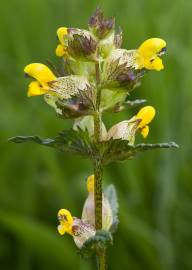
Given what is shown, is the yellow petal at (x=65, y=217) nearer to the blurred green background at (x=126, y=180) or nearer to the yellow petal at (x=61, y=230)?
the yellow petal at (x=61, y=230)

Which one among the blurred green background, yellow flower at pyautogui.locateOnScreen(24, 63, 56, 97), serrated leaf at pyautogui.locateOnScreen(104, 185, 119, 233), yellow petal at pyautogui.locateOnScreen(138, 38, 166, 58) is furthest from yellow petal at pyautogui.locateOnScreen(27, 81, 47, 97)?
the blurred green background

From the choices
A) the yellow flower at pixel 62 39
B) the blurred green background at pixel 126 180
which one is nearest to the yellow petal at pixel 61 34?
the yellow flower at pixel 62 39

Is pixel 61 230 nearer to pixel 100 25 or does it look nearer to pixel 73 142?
pixel 73 142

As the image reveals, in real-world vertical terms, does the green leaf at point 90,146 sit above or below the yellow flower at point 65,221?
above

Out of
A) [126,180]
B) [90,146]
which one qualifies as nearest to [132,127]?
[90,146]

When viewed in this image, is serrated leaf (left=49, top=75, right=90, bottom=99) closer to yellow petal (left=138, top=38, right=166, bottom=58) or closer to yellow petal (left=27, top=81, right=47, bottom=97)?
yellow petal (left=27, top=81, right=47, bottom=97)

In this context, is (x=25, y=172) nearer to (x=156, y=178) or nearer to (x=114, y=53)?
(x=156, y=178)
